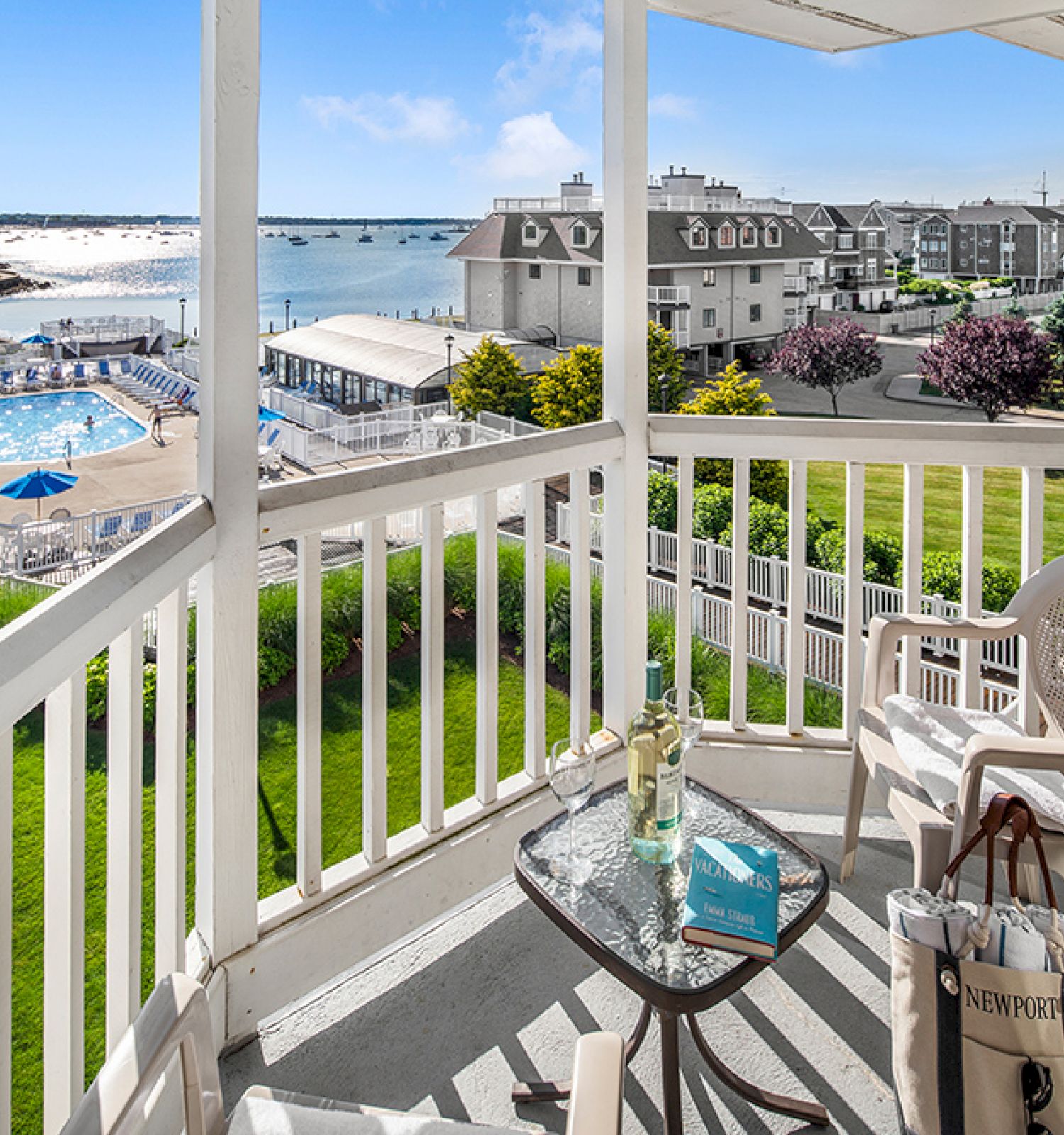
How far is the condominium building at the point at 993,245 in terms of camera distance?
8.92 ft

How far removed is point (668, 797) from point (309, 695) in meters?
0.81

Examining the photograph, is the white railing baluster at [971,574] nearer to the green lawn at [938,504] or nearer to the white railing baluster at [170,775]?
the green lawn at [938,504]

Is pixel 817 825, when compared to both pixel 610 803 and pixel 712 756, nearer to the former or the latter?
pixel 712 756

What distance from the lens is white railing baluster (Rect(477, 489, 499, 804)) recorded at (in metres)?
2.34

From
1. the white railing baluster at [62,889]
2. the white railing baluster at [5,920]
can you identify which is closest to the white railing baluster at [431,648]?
the white railing baluster at [62,889]

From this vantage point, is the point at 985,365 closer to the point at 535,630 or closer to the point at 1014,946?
the point at 535,630

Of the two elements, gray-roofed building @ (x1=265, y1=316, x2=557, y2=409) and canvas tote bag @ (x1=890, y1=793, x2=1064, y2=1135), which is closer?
canvas tote bag @ (x1=890, y1=793, x2=1064, y2=1135)

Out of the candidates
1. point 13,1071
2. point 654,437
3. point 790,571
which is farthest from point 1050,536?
point 13,1071

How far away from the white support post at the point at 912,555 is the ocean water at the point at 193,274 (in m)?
1.45

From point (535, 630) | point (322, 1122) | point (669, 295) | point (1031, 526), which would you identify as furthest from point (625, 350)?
point (322, 1122)

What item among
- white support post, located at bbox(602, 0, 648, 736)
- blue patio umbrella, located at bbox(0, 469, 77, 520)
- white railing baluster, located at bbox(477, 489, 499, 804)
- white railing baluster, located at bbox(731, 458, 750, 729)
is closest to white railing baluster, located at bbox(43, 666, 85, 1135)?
blue patio umbrella, located at bbox(0, 469, 77, 520)

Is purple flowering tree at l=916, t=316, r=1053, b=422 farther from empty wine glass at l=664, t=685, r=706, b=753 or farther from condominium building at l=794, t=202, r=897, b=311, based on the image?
empty wine glass at l=664, t=685, r=706, b=753

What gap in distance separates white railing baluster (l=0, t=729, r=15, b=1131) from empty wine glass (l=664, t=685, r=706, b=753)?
1060 millimetres

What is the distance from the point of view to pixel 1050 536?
2.57m
